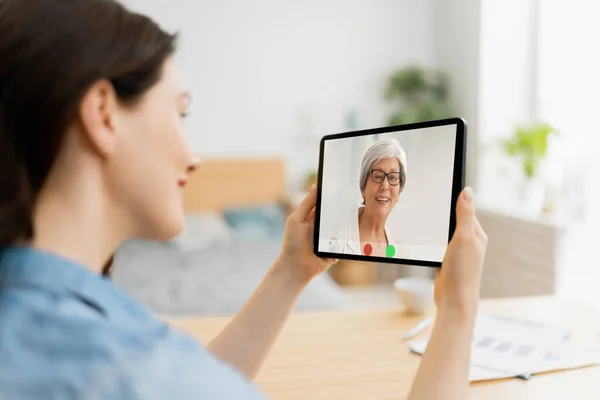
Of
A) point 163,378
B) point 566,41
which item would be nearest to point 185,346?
point 163,378

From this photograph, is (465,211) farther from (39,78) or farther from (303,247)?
(39,78)

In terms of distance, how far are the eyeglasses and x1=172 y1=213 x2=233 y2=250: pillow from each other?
210 cm

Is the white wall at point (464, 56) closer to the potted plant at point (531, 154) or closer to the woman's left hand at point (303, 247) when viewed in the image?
the potted plant at point (531, 154)

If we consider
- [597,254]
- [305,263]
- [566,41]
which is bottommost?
[597,254]

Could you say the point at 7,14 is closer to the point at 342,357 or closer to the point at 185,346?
the point at 185,346

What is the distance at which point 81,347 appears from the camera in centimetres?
49

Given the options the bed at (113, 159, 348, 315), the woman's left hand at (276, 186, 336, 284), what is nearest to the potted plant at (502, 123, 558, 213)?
the bed at (113, 159, 348, 315)

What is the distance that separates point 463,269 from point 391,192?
21 centimetres

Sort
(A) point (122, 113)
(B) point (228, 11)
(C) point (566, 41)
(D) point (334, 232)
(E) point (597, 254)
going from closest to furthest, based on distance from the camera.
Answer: (A) point (122, 113)
(D) point (334, 232)
(E) point (597, 254)
(C) point (566, 41)
(B) point (228, 11)

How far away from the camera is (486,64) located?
343cm

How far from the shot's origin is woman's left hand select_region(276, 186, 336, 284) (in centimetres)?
98

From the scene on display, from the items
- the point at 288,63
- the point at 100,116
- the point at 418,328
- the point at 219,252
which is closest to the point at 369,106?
the point at 288,63

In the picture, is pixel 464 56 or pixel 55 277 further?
pixel 464 56

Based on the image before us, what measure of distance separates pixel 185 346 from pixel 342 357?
564 mm
